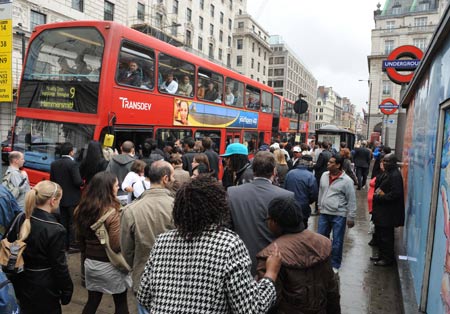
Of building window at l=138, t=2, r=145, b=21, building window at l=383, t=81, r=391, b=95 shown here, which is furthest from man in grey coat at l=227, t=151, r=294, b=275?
building window at l=383, t=81, r=391, b=95

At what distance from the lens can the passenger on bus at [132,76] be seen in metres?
7.55

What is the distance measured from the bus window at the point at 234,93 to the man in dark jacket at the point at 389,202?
720 centimetres

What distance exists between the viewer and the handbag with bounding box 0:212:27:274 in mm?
2605

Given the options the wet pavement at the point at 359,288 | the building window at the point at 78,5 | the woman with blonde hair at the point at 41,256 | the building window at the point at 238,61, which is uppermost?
the building window at the point at 238,61

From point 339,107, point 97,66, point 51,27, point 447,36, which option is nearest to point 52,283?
point 447,36

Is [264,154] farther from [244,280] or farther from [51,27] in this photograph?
[51,27]

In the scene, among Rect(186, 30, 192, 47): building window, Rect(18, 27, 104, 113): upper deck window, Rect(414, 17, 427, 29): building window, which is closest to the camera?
Rect(18, 27, 104, 113): upper deck window

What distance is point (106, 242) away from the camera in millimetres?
3154

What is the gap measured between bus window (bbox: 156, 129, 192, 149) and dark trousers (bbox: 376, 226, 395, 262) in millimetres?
5346

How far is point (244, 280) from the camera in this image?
176cm

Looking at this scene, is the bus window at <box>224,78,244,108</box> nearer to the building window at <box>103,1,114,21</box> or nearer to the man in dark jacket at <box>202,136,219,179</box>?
the man in dark jacket at <box>202,136,219,179</box>

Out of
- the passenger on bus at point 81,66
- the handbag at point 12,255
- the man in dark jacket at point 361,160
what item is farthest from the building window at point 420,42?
the handbag at point 12,255

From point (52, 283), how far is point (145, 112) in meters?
5.79

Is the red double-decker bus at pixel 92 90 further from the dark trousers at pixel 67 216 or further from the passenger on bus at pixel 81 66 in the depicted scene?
the dark trousers at pixel 67 216
